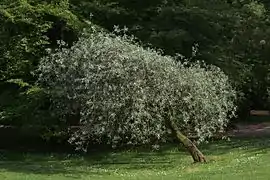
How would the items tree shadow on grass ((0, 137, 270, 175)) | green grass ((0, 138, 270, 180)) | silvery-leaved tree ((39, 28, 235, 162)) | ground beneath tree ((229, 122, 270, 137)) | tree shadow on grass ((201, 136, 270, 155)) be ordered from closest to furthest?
1. green grass ((0, 138, 270, 180))
2. silvery-leaved tree ((39, 28, 235, 162))
3. tree shadow on grass ((0, 137, 270, 175))
4. tree shadow on grass ((201, 136, 270, 155))
5. ground beneath tree ((229, 122, 270, 137))

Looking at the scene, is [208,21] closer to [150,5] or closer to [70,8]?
[150,5]

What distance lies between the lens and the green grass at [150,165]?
669 inches

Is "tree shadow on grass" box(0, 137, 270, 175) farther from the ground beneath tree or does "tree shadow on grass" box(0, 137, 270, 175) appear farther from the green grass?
the ground beneath tree

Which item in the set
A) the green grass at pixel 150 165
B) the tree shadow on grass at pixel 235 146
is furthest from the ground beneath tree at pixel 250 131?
the green grass at pixel 150 165

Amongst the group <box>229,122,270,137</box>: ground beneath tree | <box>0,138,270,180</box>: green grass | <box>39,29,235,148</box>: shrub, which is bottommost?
<box>0,138,270,180</box>: green grass

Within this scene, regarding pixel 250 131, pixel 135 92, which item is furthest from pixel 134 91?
pixel 250 131

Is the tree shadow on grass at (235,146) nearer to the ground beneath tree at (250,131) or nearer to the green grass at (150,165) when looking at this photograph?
the green grass at (150,165)

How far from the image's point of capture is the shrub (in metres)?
18.5

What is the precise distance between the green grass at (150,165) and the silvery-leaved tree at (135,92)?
1238mm

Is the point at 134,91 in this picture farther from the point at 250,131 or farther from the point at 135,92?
the point at 250,131

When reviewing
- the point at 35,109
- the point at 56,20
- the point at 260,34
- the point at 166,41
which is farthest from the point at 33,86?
the point at 260,34

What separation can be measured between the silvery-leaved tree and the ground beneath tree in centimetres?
1428

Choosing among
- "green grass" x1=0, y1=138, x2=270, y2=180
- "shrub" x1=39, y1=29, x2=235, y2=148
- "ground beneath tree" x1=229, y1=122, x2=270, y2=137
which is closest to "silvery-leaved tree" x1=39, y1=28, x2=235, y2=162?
"shrub" x1=39, y1=29, x2=235, y2=148

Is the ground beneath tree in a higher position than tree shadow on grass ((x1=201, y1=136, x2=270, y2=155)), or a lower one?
higher
